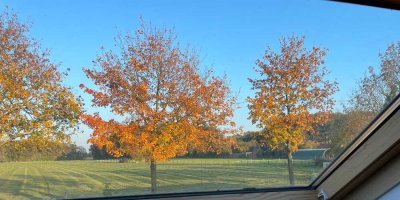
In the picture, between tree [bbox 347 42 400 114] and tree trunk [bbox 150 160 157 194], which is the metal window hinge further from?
tree trunk [bbox 150 160 157 194]

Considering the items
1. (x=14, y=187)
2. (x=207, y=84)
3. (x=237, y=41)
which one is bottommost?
(x=14, y=187)

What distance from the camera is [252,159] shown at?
1.74 meters

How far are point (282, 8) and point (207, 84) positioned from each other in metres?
0.43

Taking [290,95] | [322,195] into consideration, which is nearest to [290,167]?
[322,195]

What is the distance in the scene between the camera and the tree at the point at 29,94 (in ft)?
4.50

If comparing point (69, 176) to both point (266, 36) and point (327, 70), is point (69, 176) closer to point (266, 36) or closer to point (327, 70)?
point (266, 36)

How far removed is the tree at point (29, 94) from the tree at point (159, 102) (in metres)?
0.13

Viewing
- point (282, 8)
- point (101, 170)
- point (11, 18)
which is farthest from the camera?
point (101, 170)

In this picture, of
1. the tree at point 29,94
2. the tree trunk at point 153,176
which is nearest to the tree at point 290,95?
the tree trunk at point 153,176

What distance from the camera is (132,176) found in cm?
159

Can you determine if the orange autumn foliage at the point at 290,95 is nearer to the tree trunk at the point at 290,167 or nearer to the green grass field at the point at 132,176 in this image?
the tree trunk at the point at 290,167

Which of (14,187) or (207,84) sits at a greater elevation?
(207,84)

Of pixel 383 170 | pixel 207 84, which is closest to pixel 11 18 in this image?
pixel 207 84

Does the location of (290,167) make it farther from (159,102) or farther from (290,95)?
(159,102)
